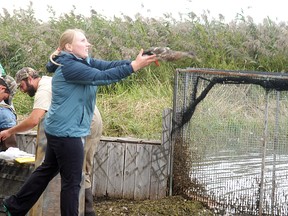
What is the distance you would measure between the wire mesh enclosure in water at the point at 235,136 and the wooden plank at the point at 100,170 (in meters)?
0.80

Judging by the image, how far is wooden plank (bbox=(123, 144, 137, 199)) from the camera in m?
8.41

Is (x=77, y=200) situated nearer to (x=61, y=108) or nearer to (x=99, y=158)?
(x=61, y=108)

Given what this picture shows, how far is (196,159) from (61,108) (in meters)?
2.65

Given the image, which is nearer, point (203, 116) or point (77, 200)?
point (77, 200)

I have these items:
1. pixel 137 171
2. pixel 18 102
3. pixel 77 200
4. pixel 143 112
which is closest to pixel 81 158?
pixel 77 200

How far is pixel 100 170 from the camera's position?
27.8 ft

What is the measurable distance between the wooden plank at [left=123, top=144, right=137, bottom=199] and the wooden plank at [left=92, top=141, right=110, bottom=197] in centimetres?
23

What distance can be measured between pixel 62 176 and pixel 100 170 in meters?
2.34

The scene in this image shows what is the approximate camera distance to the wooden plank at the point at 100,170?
8.47m

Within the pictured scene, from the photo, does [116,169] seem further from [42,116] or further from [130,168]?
[42,116]

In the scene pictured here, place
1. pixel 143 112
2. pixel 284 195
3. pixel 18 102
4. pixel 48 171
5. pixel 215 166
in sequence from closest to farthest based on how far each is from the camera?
pixel 48 171 → pixel 284 195 → pixel 215 166 → pixel 143 112 → pixel 18 102

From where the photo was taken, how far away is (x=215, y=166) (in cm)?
819

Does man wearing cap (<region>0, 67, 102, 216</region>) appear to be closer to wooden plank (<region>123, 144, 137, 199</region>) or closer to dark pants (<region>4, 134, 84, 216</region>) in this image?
dark pants (<region>4, 134, 84, 216</region>)

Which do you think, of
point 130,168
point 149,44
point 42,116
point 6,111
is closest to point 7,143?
point 6,111
